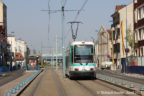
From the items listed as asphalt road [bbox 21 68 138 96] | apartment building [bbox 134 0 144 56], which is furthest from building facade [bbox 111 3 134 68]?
asphalt road [bbox 21 68 138 96]

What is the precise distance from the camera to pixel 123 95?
14.8m

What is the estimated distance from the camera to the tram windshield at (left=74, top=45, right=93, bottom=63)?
26.8m

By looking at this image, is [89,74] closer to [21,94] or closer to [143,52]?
[21,94]

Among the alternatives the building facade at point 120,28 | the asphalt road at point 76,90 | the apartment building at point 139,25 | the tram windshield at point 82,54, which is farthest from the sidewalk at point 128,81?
the building facade at point 120,28

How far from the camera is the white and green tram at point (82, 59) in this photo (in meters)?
26.6

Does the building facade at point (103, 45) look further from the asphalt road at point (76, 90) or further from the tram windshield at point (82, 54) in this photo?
the asphalt road at point (76, 90)

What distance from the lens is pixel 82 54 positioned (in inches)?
1056

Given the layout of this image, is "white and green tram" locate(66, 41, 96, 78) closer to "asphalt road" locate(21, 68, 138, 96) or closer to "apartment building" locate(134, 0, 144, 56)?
"asphalt road" locate(21, 68, 138, 96)

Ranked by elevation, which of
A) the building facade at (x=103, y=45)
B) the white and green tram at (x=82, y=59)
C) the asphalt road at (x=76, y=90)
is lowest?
the asphalt road at (x=76, y=90)

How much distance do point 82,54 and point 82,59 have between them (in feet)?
1.35

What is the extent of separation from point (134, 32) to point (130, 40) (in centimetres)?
235

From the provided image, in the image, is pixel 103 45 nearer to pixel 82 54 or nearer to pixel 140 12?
pixel 140 12

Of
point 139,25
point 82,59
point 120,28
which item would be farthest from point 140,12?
point 82,59

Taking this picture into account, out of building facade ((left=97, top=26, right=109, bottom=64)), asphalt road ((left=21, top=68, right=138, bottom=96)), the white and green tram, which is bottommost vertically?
asphalt road ((left=21, top=68, right=138, bottom=96))
